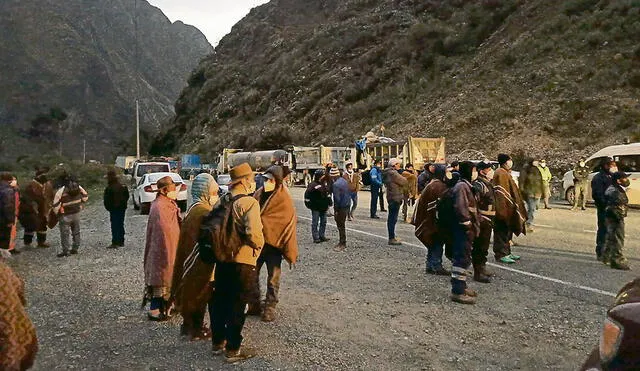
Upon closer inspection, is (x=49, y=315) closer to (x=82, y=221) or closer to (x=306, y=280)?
(x=306, y=280)

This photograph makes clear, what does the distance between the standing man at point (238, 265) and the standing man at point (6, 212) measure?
22.0ft

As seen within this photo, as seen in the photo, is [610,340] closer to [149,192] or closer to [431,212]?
[431,212]

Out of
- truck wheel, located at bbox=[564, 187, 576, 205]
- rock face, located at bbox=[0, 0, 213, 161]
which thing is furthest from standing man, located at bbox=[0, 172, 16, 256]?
rock face, located at bbox=[0, 0, 213, 161]

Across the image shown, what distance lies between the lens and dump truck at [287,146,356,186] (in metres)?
34.6

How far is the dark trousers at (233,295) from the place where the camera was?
4793 mm

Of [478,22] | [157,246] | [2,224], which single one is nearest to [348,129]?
[478,22]

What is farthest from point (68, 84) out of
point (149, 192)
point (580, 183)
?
point (580, 183)

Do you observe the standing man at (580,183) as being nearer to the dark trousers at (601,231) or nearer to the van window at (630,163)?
the van window at (630,163)

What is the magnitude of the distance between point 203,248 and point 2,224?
706 cm

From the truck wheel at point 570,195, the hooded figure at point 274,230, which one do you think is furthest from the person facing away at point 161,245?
the truck wheel at point 570,195

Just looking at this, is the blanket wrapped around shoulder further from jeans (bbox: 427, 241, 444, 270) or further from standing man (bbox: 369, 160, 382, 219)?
standing man (bbox: 369, 160, 382, 219)

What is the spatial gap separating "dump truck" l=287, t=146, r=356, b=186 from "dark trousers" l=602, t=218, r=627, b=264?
974 inches

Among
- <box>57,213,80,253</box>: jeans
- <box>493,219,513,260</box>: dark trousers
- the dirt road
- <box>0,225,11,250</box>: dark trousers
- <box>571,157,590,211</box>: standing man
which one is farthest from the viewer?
<box>571,157,590,211</box>: standing man

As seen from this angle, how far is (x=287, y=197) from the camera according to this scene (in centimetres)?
635
